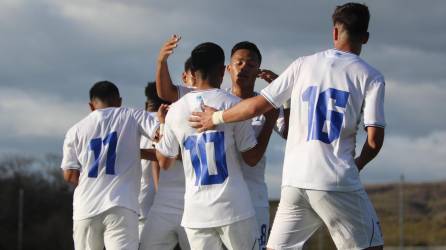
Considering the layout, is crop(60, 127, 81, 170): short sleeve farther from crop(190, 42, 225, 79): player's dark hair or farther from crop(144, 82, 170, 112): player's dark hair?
crop(190, 42, 225, 79): player's dark hair

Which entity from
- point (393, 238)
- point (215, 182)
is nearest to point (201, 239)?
point (215, 182)

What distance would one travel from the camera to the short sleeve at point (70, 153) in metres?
10.4

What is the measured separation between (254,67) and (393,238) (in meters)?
22.0

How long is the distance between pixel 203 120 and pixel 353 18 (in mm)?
1518

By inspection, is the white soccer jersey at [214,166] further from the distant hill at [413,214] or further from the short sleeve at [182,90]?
the distant hill at [413,214]

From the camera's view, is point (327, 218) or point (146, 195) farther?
point (146, 195)

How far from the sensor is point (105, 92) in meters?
10.4

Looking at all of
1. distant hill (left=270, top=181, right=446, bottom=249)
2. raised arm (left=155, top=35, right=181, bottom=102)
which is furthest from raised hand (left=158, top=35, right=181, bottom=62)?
distant hill (left=270, top=181, right=446, bottom=249)

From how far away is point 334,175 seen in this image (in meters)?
7.02

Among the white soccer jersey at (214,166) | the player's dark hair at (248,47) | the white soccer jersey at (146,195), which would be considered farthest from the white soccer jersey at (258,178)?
the white soccer jersey at (146,195)

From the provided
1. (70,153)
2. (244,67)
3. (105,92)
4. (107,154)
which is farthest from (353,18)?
(70,153)

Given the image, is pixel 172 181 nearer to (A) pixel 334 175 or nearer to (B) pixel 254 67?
(B) pixel 254 67

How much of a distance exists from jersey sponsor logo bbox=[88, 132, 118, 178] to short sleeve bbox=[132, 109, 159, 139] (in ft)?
0.92

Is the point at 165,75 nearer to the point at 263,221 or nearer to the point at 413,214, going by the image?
the point at 263,221
